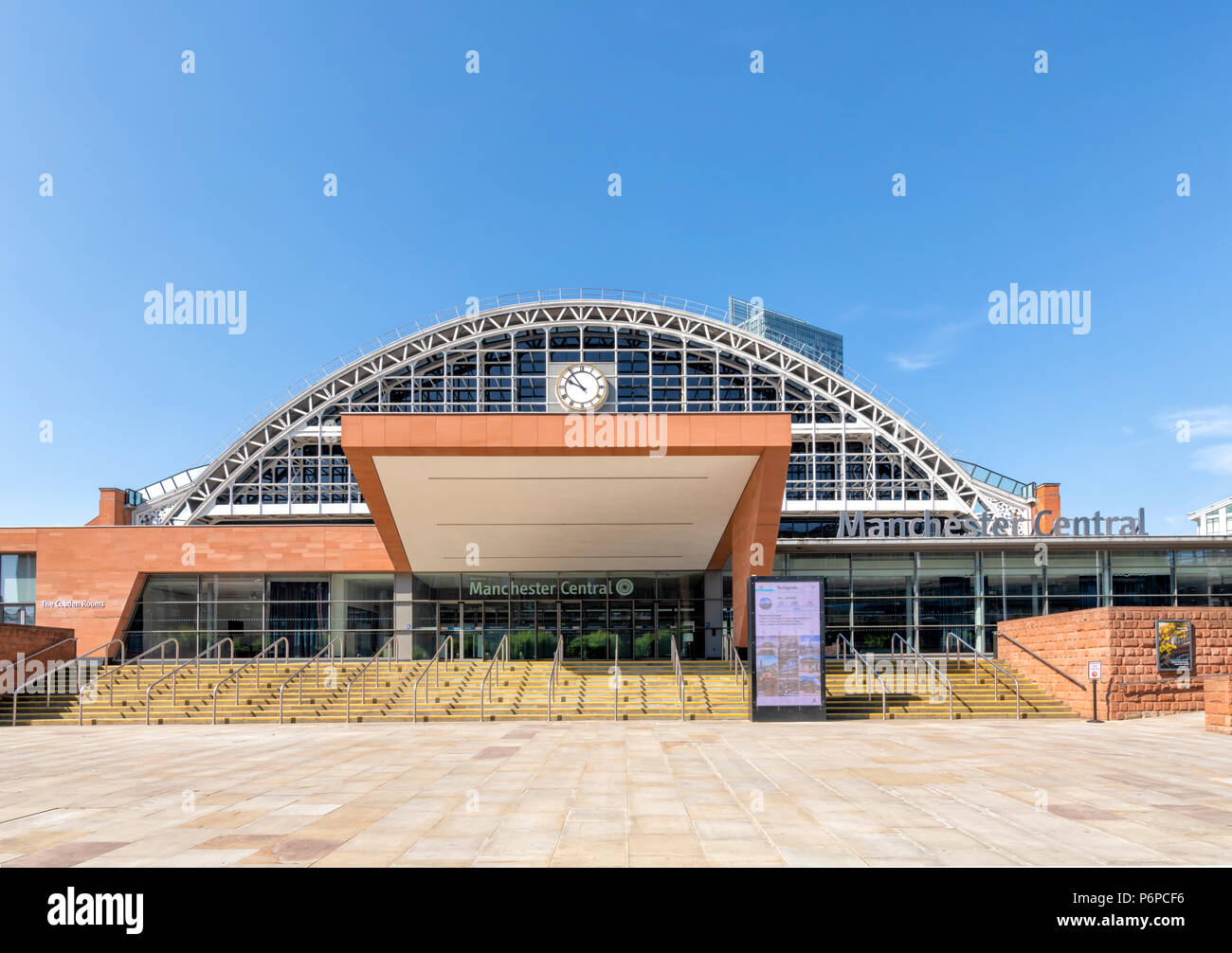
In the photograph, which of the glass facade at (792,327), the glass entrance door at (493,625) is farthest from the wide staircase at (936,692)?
the glass facade at (792,327)

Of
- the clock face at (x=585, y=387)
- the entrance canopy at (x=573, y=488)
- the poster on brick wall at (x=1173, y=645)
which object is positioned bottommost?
the poster on brick wall at (x=1173, y=645)

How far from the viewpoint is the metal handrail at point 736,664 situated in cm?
2195

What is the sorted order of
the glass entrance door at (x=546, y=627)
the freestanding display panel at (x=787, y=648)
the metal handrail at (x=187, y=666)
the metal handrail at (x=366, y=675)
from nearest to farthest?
the freestanding display panel at (x=787, y=648) → the metal handrail at (x=366, y=675) → the metal handrail at (x=187, y=666) → the glass entrance door at (x=546, y=627)

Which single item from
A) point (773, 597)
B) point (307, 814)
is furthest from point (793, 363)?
point (307, 814)

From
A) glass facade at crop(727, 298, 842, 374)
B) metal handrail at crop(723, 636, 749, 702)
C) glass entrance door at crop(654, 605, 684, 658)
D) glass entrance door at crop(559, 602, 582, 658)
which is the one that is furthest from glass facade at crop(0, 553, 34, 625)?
glass facade at crop(727, 298, 842, 374)

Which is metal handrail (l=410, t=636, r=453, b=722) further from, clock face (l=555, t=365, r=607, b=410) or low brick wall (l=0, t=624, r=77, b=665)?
clock face (l=555, t=365, r=607, b=410)

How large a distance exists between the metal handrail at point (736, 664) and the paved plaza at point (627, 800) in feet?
18.4

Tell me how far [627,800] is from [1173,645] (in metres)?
16.3

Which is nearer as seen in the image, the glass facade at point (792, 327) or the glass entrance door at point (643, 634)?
the glass entrance door at point (643, 634)

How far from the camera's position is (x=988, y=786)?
1005cm

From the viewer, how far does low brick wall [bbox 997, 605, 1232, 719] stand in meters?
19.6

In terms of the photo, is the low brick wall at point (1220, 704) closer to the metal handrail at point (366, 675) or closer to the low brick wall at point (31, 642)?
the metal handrail at point (366, 675)
